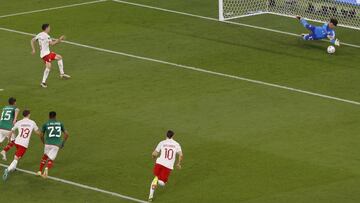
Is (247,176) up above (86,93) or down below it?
below

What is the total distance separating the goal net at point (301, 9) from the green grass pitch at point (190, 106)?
0.68 m

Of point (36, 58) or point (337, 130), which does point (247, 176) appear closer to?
point (337, 130)

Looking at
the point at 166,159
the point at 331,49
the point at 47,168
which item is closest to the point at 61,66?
the point at 47,168

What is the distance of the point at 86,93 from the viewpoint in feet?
129

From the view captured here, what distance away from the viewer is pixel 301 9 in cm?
5016

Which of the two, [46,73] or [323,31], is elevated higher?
[323,31]

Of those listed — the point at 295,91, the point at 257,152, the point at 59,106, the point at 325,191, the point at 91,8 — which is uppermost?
the point at 91,8

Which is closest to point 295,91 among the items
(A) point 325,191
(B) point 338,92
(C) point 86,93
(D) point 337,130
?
(B) point 338,92

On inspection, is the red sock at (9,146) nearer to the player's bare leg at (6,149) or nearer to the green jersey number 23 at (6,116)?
the player's bare leg at (6,149)

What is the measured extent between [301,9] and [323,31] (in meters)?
4.53

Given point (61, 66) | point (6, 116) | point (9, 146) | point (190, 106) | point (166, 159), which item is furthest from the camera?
point (61, 66)

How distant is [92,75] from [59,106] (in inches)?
156

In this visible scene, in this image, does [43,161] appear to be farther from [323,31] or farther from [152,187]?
[323,31]

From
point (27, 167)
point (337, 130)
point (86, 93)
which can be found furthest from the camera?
point (86, 93)
